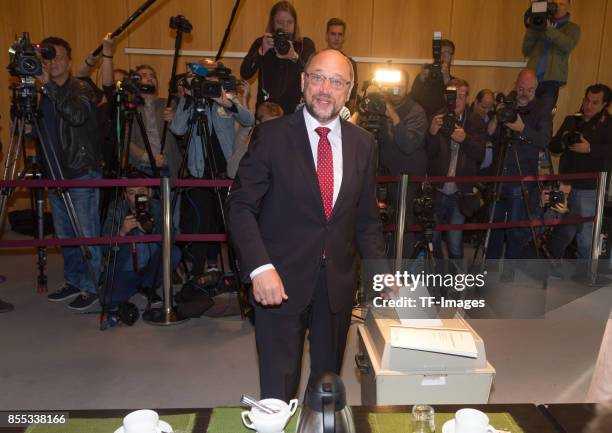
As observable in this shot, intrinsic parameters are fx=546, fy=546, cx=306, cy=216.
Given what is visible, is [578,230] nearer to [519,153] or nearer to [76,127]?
→ [519,153]

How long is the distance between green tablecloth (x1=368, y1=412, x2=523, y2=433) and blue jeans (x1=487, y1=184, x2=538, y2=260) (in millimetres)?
3548

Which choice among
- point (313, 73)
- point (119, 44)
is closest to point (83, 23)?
point (119, 44)

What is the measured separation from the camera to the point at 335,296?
1891mm

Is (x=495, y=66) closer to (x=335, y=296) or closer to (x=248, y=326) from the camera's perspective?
(x=248, y=326)

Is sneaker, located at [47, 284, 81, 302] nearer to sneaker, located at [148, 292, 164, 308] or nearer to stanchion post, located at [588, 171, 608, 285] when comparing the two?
sneaker, located at [148, 292, 164, 308]

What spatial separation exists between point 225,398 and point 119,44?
517 centimetres

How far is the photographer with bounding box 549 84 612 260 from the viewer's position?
470 cm

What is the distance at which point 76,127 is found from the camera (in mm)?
3824

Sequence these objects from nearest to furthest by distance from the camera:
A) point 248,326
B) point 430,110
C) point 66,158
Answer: point 248,326 → point 66,158 → point 430,110

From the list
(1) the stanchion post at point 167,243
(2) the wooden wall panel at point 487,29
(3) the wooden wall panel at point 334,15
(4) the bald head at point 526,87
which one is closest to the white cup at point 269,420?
(1) the stanchion post at point 167,243


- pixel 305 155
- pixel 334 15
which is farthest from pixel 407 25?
pixel 305 155

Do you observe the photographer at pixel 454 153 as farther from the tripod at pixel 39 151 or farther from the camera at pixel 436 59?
the tripod at pixel 39 151

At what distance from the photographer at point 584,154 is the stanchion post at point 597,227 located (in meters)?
0.13

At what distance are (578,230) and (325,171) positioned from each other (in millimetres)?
3879
